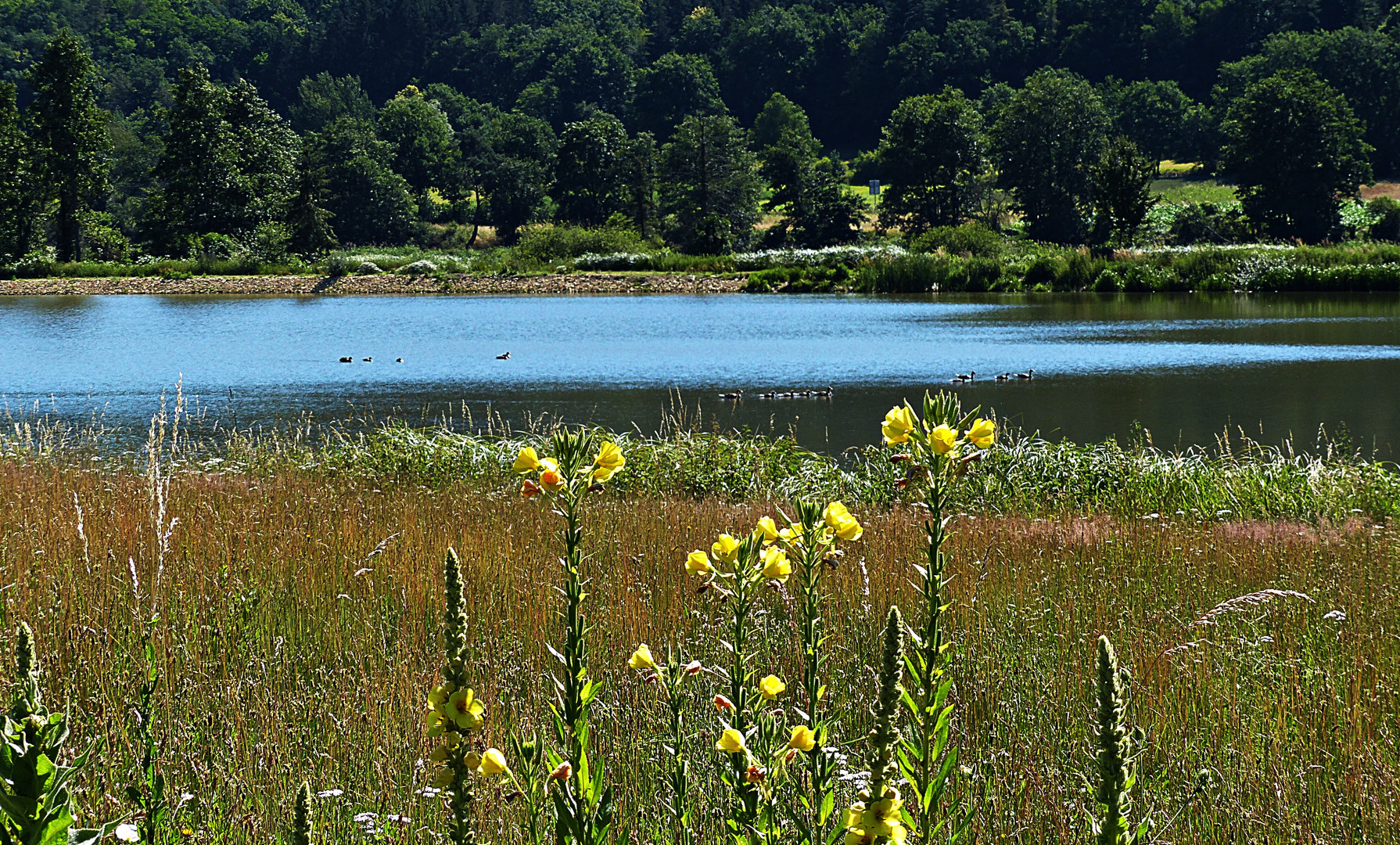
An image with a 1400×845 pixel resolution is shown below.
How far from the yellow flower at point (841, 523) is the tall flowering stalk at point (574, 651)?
42cm

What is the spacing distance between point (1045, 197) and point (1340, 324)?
40.7 metres

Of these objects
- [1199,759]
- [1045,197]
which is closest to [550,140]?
[1045,197]

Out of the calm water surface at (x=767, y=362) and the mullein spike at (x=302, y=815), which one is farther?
the calm water surface at (x=767, y=362)

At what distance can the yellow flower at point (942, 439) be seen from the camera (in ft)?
6.43

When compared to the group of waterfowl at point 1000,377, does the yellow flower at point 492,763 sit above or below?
above

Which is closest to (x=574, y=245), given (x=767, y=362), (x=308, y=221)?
(x=308, y=221)

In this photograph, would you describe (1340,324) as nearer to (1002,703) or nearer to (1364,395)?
(1364,395)

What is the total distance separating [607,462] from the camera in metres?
1.94

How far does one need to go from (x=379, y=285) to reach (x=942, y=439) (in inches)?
2260

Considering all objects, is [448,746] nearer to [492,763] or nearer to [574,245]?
[492,763]

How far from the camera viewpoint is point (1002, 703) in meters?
4.00

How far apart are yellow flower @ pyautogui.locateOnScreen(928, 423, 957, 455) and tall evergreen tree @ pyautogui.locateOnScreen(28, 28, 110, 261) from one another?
6865cm

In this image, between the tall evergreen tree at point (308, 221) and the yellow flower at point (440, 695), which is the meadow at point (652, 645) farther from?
the tall evergreen tree at point (308, 221)

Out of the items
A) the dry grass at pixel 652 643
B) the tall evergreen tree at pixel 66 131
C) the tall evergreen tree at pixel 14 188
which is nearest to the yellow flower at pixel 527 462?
the dry grass at pixel 652 643
